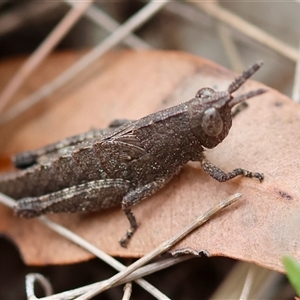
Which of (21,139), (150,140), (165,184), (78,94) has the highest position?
(78,94)

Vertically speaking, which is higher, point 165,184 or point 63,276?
point 165,184

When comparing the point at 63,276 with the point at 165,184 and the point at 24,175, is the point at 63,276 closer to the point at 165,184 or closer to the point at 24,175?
the point at 24,175

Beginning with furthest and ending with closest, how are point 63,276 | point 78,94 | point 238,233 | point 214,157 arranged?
point 78,94
point 63,276
point 214,157
point 238,233

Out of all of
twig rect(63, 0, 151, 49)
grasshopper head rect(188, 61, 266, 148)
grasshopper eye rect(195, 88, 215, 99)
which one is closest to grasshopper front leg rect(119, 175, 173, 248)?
grasshopper head rect(188, 61, 266, 148)

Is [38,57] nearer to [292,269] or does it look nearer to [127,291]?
[127,291]

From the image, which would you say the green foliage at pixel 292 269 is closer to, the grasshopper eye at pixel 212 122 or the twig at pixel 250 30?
the grasshopper eye at pixel 212 122

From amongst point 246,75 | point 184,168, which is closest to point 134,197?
point 184,168

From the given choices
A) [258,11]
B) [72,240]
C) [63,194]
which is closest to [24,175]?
[63,194]
